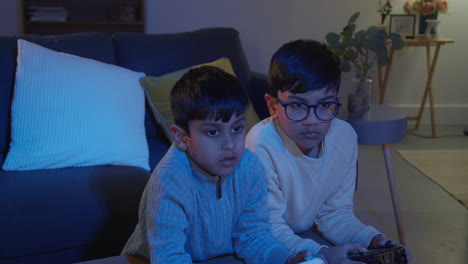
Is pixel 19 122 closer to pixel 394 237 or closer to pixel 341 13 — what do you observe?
pixel 394 237

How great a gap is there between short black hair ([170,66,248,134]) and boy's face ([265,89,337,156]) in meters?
0.20

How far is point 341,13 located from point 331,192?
3.08 metres

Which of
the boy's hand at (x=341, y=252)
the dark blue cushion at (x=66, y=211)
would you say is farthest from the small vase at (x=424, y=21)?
the boy's hand at (x=341, y=252)

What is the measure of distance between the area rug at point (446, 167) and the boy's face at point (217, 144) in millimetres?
2000

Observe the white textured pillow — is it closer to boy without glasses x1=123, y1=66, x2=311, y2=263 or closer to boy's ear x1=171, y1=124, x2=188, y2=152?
boy without glasses x1=123, y1=66, x2=311, y2=263

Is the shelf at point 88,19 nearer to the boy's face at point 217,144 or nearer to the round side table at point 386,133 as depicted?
the round side table at point 386,133

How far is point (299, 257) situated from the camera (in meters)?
1.01

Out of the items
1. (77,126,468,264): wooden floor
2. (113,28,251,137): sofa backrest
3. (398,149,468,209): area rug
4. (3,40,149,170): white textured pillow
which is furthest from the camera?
(398,149,468,209): area rug

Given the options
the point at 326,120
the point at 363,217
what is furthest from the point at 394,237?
the point at 326,120

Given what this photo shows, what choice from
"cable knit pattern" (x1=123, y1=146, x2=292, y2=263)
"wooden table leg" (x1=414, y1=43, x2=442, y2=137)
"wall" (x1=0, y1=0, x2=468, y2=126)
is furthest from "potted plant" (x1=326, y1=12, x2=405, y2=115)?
"wooden table leg" (x1=414, y1=43, x2=442, y2=137)

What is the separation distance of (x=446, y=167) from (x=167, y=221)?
2.65m

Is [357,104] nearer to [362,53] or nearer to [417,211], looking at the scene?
[362,53]

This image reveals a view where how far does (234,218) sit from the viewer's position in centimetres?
111

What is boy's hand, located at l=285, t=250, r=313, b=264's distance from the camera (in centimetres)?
100
